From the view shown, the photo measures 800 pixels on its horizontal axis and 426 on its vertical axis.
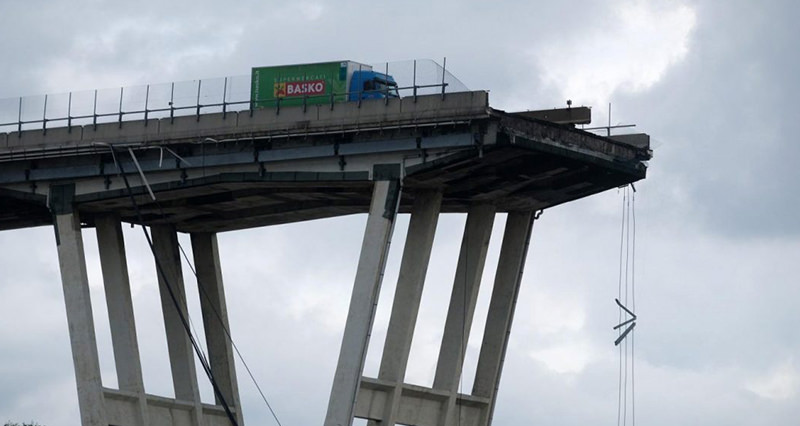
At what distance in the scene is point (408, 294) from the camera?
298 feet

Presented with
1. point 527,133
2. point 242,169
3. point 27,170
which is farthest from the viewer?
point 27,170

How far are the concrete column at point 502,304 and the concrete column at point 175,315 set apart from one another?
15.9 metres

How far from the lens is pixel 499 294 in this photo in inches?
3868

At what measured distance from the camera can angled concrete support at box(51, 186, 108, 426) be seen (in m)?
96.3

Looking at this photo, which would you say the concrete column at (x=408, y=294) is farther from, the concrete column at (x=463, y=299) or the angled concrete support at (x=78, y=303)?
the angled concrete support at (x=78, y=303)

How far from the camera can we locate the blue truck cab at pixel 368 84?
90.3 metres

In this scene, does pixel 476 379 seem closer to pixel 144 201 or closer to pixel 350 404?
pixel 350 404

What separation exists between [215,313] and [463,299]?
17283mm

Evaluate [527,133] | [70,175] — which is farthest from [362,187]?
[70,175]

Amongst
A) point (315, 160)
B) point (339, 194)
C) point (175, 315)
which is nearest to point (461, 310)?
point (339, 194)

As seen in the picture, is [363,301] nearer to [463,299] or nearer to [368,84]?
[463,299]

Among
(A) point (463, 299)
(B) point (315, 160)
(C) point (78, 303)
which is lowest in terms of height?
(C) point (78, 303)

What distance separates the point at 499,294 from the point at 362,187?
10675mm

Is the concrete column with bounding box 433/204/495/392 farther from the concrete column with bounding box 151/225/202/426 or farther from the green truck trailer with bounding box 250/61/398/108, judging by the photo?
the concrete column with bounding box 151/225/202/426
